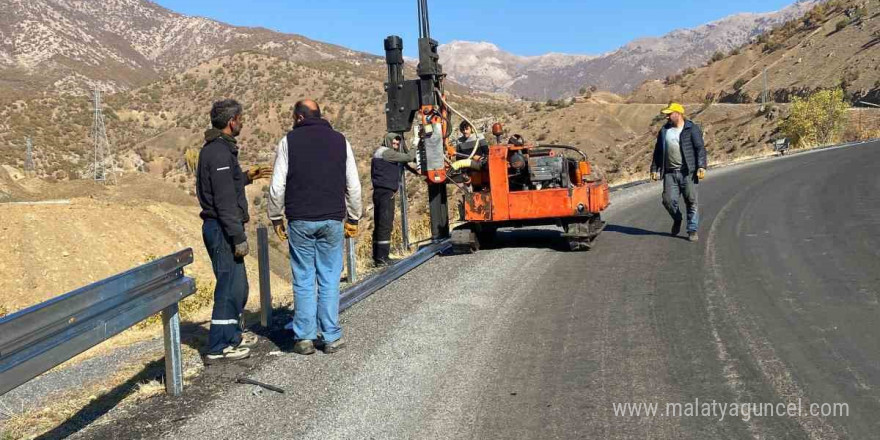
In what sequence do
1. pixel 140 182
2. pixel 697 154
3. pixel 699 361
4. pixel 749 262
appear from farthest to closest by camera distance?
pixel 140 182 < pixel 697 154 < pixel 749 262 < pixel 699 361

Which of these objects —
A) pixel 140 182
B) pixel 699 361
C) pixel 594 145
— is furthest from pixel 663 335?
pixel 594 145

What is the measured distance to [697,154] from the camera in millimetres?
10250

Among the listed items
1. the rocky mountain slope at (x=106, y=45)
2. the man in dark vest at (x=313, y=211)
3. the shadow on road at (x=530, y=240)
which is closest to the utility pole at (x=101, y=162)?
the shadow on road at (x=530, y=240)

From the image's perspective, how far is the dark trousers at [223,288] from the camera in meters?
5.52

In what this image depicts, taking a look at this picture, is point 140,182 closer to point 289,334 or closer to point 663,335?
point 289,334

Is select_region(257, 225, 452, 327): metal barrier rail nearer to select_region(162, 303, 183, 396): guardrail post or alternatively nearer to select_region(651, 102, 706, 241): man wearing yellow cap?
select_region(162, 303, 183, 396): guardrail post

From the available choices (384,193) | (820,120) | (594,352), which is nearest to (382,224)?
(384,193)

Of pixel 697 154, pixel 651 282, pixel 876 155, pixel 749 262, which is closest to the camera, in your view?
pixel 651 282

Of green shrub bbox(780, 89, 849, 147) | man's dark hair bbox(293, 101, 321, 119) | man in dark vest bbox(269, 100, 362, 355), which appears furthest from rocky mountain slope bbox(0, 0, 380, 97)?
man in dark vest bbox(269, 100, 362, 355)

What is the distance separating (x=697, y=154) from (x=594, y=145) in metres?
51.7

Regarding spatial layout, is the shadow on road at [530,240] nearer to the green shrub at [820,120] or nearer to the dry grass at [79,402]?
the dry grass at [79,402]

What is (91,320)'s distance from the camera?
4.07 m

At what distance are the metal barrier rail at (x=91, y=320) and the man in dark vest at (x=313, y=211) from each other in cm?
85

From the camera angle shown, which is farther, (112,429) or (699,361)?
(699,361)
